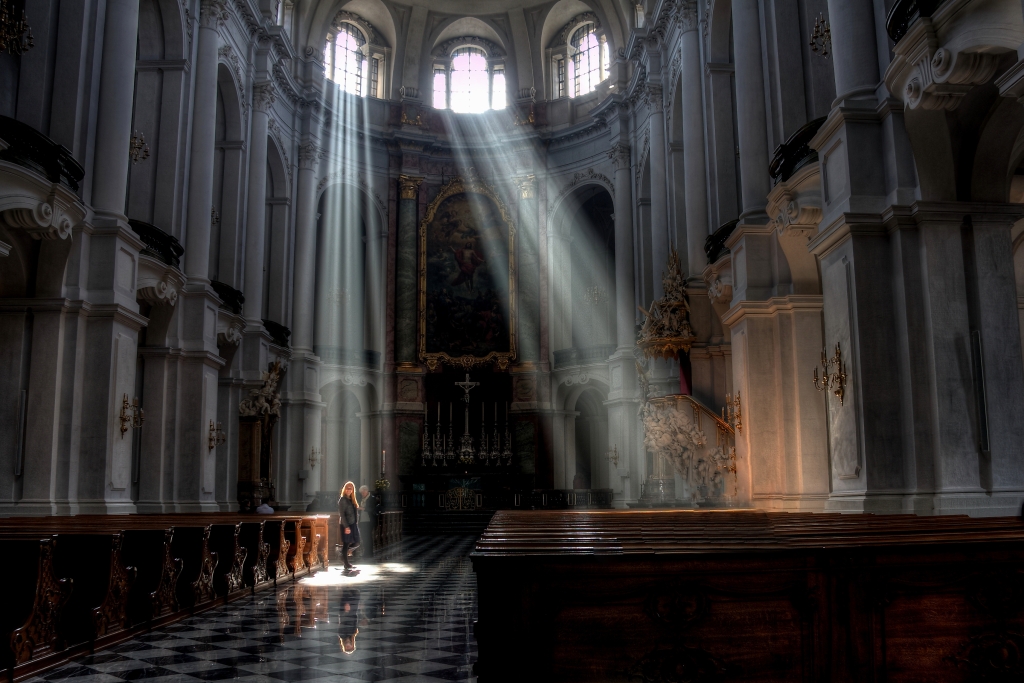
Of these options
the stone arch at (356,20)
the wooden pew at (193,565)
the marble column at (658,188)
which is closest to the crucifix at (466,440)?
the marble column at (658,188)

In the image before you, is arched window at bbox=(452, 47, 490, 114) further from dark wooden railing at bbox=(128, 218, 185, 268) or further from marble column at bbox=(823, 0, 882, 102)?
marble column at bbox=(823, 0, 882, 102)

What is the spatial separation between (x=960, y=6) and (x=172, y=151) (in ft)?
47.6

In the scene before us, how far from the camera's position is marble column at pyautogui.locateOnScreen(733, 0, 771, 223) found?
13555mm

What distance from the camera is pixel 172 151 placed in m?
17.3

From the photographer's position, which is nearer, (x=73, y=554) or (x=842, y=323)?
(x=73, y=554)

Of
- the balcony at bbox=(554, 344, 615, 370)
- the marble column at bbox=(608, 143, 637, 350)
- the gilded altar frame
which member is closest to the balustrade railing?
the balcony at bbox=(554, 344, 615, 370)

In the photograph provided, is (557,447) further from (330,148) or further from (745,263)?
(745,263)

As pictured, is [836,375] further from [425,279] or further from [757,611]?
[425,279]

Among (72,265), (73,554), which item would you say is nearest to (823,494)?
(73,554)

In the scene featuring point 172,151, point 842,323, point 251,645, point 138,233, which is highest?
point 172,151

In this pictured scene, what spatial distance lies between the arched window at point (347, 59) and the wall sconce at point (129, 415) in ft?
59.3

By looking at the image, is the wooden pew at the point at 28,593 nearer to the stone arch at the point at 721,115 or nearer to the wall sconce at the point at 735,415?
the wall sconce at the point at 735,415

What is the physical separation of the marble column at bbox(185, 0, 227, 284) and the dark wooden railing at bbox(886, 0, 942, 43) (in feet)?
45.2

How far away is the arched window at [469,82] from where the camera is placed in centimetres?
3175
